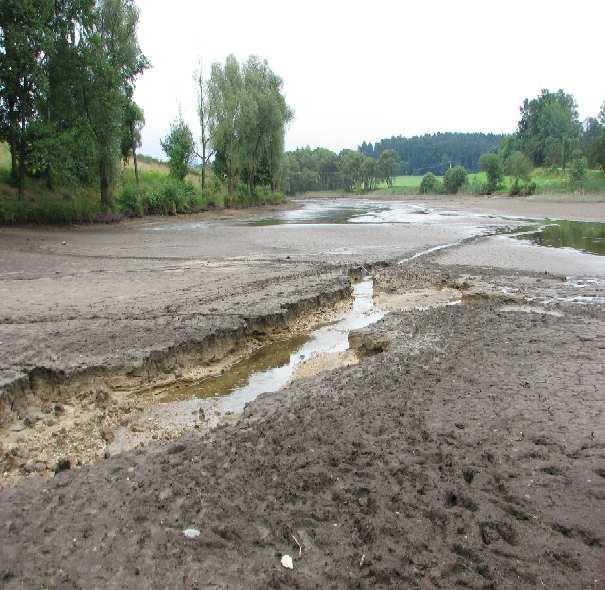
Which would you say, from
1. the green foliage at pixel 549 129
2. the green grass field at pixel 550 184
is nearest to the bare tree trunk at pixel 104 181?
the green grass field at pixel 550 184

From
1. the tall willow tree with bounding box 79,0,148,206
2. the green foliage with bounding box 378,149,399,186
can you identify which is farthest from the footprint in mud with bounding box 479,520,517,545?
the green foliage with bounding box 378,149,399,186

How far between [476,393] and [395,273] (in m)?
6.66

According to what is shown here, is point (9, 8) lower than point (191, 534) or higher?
higher

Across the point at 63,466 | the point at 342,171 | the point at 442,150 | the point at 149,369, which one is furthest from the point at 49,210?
the point at 442,150

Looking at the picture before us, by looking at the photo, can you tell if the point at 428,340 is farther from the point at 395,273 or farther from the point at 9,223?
the point at 9,223

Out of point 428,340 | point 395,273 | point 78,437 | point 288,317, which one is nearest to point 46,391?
point 78,437

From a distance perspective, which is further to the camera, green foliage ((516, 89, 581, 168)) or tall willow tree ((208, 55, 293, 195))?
green foliage ((516, 89, 581, 168))

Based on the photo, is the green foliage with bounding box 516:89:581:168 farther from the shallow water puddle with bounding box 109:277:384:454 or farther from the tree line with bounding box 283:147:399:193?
the shallow water puddle with bounding box 109:277:384:454

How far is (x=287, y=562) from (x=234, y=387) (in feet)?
9.11

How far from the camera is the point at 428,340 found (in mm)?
5570

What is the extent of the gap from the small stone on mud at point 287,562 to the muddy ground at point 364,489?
0.02 meters

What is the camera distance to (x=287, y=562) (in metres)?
2.39

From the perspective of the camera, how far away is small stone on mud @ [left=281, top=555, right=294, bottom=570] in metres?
2.36

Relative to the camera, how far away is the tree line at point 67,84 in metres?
19.3
